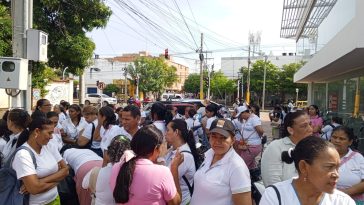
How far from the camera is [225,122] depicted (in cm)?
316

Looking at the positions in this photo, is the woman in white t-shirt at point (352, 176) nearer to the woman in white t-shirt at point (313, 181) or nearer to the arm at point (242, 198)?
the arm at point (242, 198)

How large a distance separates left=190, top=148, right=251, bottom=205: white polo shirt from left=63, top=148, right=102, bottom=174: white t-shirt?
146 centimetres

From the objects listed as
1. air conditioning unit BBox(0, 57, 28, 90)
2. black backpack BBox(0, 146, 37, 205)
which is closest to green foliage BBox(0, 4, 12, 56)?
air conditioning unit BBox(0, 57, 28, 90)

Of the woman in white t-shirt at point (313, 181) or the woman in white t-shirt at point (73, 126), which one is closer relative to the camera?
the woman in white t-shirt at point (313, 181)

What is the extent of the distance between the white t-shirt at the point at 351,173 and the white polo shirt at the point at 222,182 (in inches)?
53.2

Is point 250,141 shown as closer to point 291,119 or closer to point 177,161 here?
point 291,119

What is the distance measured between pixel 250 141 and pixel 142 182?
4.98 meters

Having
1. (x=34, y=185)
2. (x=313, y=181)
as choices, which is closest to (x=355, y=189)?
(x=313, y=181)

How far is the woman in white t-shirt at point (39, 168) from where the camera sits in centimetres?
317

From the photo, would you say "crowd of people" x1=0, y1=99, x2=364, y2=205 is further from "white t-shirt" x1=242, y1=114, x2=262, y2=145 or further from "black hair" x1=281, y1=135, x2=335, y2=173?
"white t-shirt" x1=242, y1=114, x2=262, y2=145

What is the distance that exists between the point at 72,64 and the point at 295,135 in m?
11.6

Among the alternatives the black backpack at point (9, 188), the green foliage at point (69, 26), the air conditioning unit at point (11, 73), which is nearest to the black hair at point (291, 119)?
the black backpack at point (9, 188)

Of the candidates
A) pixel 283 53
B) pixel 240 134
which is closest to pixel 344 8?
pixel 240 134

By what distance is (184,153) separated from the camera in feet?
11.8
